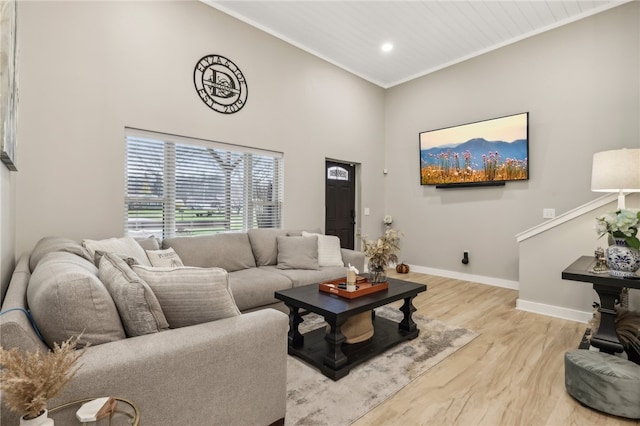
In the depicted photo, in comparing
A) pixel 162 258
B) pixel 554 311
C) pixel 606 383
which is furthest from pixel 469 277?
pixel 162 258

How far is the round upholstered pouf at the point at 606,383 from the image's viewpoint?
5.77ft

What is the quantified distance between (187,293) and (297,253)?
229 centimetres

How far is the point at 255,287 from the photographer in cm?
293

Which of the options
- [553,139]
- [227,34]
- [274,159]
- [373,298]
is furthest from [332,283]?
[553,139]

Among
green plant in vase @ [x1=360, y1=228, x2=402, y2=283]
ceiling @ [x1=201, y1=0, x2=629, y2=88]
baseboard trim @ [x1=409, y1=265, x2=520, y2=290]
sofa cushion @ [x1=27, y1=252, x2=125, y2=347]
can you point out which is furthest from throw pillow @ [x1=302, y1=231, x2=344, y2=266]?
ceiling @ [x1=201, y1=0, x2=629, y2=88]

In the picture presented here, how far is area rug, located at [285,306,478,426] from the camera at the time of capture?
6.02 feet

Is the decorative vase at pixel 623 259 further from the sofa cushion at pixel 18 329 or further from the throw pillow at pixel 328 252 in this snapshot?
the sofa cushion at pixel 18 329

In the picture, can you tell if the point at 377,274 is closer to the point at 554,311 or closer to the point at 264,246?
the point at 264,246

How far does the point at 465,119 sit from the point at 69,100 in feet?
17.1

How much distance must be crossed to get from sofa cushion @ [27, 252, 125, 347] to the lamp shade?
386 centimetres

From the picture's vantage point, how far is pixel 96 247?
7.91 ft

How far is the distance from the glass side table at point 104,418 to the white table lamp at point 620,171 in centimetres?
376

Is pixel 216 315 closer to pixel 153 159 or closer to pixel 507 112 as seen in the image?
pixel 153 159

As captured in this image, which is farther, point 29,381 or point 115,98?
point 115,98
